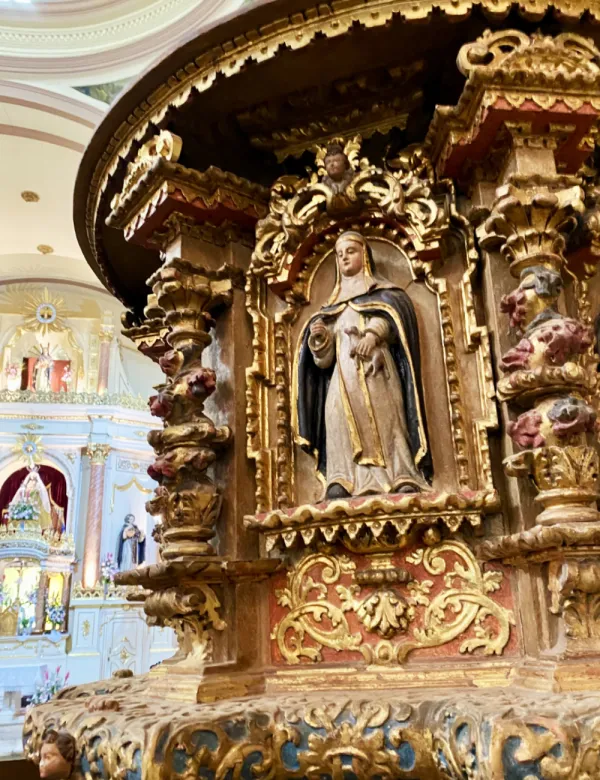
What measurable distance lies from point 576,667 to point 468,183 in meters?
1.81

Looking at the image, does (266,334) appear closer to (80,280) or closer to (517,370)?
(517,370)

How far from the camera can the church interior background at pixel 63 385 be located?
9.92m

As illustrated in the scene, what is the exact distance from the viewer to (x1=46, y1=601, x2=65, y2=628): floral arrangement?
14133 mm

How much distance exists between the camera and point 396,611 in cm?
240

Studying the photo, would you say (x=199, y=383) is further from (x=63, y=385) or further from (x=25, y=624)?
(x=63, y=385)

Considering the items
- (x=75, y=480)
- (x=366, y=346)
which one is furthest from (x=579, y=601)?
(x=75, y=480)

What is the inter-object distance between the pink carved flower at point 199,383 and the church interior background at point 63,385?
7956 millimetres

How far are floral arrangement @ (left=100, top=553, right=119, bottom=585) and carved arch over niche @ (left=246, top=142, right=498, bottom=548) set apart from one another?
43.4 feet

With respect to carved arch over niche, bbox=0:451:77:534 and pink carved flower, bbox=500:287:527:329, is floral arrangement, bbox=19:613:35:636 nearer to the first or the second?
carved arch over niche, bbox=0:451:77:534

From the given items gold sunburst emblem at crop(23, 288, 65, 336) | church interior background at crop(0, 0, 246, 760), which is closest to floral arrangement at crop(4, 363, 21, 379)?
church interior background at crop(0, 0, 246, 760)

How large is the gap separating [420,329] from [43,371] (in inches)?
608

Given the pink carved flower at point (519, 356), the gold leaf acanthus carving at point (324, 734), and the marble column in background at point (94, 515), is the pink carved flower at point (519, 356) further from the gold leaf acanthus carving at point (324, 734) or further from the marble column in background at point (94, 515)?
the marble column in background at point (94, 515)

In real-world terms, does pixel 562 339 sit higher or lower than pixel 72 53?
lower

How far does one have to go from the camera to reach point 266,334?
296 cm
